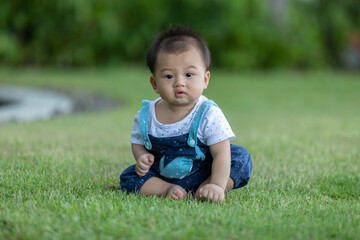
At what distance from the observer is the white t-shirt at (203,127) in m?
2.56

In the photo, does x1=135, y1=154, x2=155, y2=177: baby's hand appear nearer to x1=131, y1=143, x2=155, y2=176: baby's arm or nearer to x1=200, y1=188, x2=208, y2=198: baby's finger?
x1=131, y1=143, x2=155, y2=176: baby's arm

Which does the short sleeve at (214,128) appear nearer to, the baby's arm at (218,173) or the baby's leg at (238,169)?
the baby's arm at (218,173)

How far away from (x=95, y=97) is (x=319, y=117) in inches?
182

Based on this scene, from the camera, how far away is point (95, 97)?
9672 mm

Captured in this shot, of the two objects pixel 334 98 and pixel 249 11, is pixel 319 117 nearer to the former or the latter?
pixel 334 98

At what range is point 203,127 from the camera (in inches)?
102

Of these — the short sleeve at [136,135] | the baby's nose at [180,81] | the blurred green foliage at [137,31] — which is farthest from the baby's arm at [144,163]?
the blurred green foliage at [137,31]

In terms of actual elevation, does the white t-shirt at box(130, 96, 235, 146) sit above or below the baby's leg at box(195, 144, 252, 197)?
above

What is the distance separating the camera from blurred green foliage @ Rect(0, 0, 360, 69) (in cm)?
1399

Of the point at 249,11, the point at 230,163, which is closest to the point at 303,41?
the point at 249,11

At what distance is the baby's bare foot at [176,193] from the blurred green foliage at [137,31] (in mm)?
11437

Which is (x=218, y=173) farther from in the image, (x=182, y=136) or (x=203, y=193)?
(x=182, y=136)

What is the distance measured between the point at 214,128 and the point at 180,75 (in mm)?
338

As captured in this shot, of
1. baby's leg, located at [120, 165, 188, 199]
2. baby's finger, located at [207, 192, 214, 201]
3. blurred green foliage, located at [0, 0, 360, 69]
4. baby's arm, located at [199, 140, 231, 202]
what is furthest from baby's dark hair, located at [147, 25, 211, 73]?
blurred green foliage, located at [0, 0, 360, 69]
